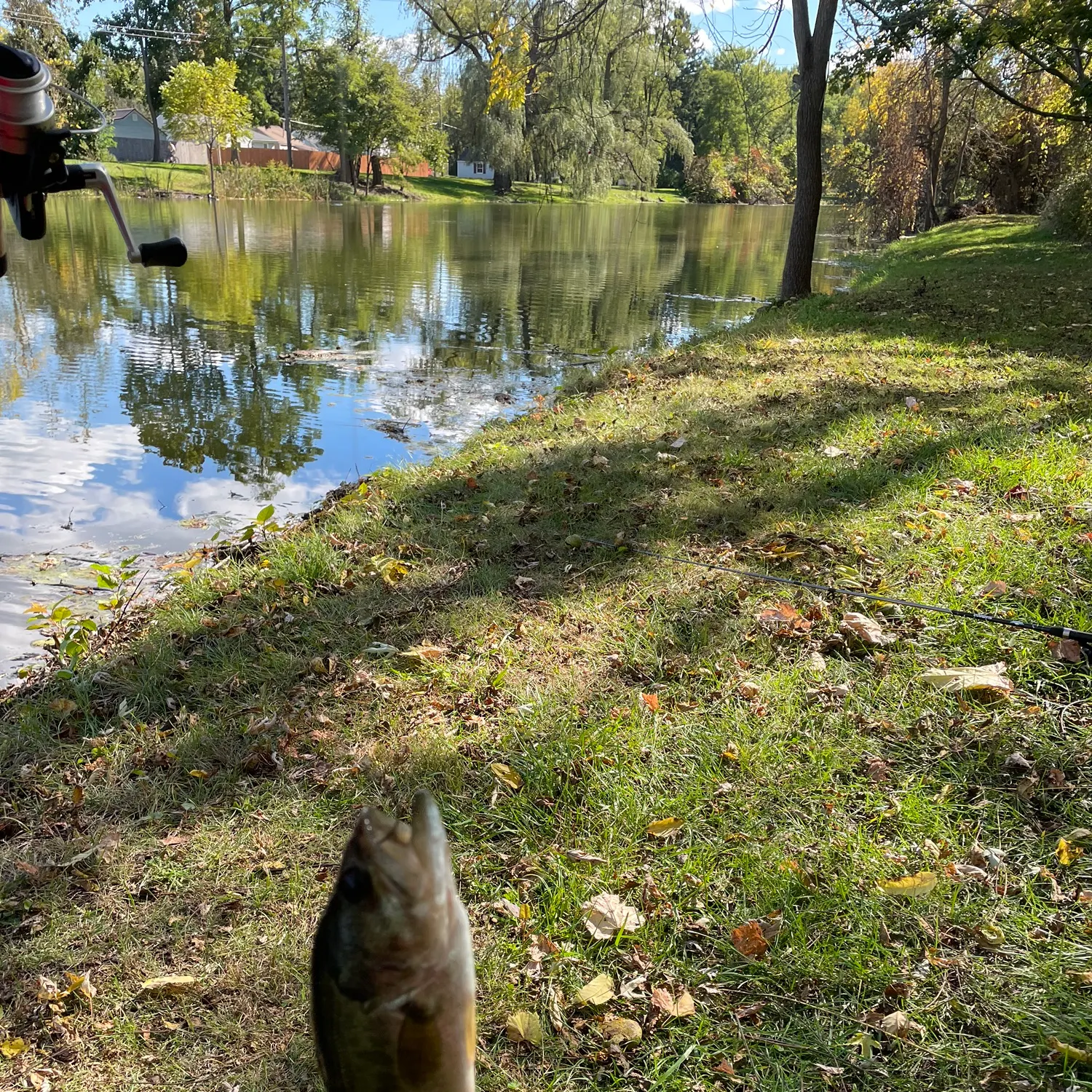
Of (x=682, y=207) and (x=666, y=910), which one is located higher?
(x=682, y=207)

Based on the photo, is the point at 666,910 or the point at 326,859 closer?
the point at 666,910

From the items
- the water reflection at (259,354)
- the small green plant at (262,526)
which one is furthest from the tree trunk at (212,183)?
the small green plant at (262,526)

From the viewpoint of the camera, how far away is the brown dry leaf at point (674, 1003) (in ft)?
7.63

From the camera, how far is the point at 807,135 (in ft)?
46.0

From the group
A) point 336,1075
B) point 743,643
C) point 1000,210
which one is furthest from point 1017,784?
point 1000,210

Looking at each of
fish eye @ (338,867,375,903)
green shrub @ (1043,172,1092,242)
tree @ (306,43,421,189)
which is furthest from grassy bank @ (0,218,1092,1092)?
tree @ (306,43,421,189)

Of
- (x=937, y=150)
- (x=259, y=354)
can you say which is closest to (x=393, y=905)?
(x=259, y=354)

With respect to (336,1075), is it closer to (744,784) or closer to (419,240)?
(744,784)

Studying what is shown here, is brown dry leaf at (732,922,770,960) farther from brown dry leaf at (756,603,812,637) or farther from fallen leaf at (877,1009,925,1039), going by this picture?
brown dry leaf at (756,603,812,637)

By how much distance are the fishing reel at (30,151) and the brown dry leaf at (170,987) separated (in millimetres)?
2614

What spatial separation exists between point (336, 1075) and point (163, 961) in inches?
80.4

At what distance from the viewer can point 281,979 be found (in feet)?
8.46

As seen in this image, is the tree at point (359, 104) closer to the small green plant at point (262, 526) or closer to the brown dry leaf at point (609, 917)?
the small green plant at point (262, 526)

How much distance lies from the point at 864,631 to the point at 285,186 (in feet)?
174
